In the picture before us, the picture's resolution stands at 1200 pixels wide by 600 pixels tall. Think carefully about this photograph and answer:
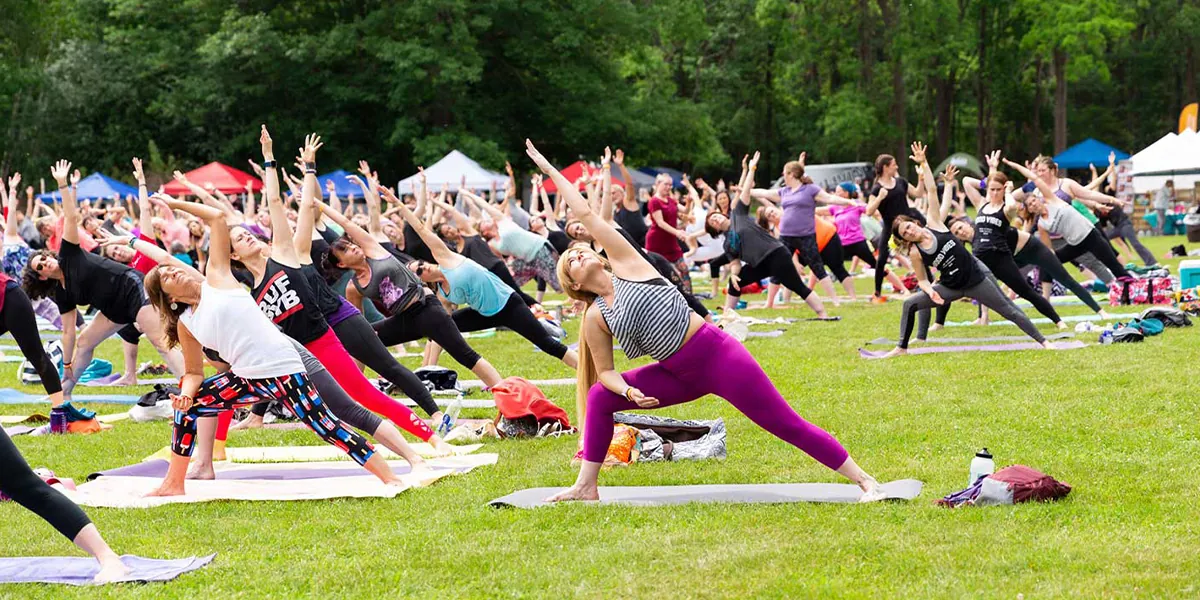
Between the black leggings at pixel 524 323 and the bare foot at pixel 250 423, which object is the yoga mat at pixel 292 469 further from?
the black leggings at pixel 524 323

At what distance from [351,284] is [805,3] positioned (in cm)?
4461

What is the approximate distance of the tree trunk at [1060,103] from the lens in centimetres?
4794

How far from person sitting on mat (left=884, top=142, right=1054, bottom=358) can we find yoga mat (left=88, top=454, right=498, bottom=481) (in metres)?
5.54

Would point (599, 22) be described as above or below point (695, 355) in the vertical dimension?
above

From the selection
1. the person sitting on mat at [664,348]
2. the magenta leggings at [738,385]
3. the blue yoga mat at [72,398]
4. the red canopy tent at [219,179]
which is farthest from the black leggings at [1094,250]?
the red canopy tent at [219,179]

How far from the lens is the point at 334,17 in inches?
1769

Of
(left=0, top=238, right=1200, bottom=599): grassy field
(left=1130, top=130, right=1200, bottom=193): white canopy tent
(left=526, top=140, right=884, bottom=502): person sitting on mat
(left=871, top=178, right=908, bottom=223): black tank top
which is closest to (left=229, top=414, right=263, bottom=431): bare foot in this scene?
(left=0, top=238, right=1200, bottom=599): grassy field

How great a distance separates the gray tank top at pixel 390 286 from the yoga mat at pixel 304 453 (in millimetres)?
1334

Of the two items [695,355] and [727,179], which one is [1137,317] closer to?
[695,355]

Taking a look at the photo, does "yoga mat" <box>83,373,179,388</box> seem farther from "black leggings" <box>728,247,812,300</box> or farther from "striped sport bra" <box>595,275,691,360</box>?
"striped sport bra" <box>595,275,691,360</box>

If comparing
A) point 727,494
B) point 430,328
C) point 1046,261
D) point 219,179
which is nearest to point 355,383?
point 430,328

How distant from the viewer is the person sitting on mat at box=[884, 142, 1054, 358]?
12.7 metres

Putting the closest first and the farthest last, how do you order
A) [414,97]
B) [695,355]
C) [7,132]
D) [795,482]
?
[695,355] → [795,482] → [414,97] → [7,132]

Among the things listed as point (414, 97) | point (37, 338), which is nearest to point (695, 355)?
point (37, 338)
